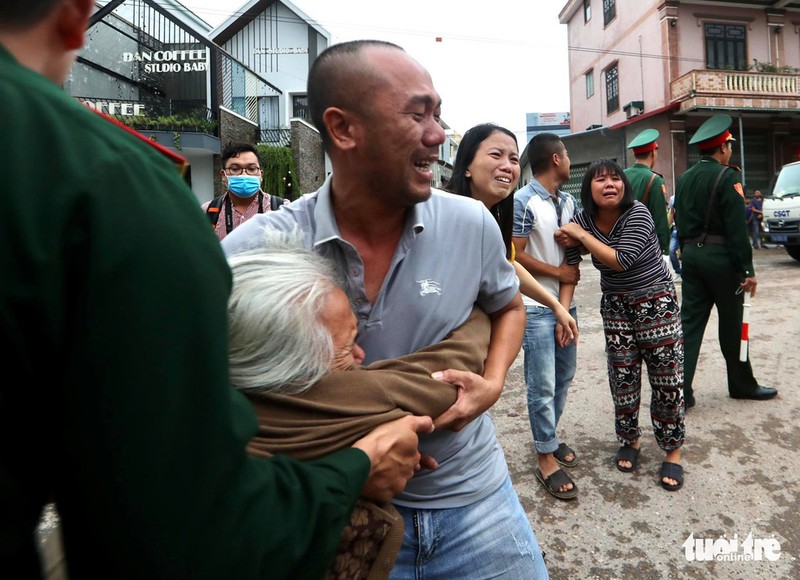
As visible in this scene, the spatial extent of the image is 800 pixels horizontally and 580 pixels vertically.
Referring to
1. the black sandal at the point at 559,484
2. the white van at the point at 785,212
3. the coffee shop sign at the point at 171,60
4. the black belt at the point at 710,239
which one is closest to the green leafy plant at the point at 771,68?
the white van at the point at 785,212

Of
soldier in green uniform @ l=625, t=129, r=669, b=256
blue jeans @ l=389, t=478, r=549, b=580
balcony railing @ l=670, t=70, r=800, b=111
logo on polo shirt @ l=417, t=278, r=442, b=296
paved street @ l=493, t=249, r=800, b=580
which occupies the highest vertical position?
balcony railing @ l=670, t=70, r=800, b=111

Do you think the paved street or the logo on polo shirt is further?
the paved street

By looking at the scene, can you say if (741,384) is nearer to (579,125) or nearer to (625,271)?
(625,271)

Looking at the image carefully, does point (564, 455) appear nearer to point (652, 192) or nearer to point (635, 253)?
point (635, 253)

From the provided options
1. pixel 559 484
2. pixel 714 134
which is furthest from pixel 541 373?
pixel 714 134

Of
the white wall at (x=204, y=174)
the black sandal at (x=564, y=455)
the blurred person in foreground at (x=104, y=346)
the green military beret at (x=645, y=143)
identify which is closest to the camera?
the blurred person in foreground at (x=104, y=346)

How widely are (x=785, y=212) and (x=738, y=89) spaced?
912 cm

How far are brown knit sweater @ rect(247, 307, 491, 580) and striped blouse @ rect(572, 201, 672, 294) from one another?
7.86 ft

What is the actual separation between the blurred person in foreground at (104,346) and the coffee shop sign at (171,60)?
65.3 feet

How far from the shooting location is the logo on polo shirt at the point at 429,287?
1.41m

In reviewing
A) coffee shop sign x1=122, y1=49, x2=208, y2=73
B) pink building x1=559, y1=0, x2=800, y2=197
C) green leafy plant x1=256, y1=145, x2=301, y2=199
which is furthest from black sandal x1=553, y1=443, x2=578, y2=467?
coffee shop sign x1=122, y1=49, x2=208, y2=73

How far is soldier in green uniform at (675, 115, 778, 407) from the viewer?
4055mm

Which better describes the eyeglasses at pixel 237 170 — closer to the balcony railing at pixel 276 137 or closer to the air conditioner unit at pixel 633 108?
the balcony railing at pixel 276 137

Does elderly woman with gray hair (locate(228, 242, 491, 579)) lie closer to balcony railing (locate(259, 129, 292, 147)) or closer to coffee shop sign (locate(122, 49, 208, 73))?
balcony railing (locate(259, 129, 292, 147))
